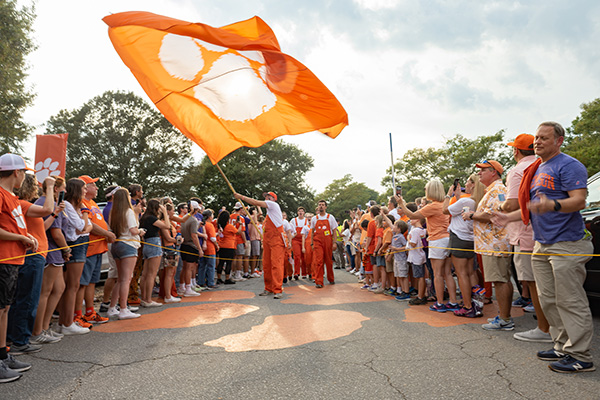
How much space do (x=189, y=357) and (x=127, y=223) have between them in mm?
3151

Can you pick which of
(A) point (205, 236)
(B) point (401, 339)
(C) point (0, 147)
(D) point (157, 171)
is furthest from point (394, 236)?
(D) point (157, 171)

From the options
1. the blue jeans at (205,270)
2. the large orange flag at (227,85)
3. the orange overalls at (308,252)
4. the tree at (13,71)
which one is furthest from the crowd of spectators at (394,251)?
the tree at (13,71)

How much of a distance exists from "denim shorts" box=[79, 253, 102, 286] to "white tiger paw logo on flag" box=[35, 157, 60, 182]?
12.9ft

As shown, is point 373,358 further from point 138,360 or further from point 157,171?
point 157,171

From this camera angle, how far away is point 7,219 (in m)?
3.82

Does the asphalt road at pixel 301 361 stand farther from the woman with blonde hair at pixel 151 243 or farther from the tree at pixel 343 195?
the tree at pixel 343 195

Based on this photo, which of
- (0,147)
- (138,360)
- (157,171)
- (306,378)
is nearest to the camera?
(306,378)

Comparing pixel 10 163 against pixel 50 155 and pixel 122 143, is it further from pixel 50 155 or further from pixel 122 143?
pixel 122 143

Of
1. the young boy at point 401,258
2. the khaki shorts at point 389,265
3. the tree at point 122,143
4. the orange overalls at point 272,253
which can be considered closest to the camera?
the young boy at point 401,258

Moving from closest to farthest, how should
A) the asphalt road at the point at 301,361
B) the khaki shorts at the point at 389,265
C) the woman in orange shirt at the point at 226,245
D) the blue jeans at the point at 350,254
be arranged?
the asphalt road at the point at 301,361 → the khaki shorts at the point at 389,265 → the woman in orange shirt at the point at 226,245 → the blue jeans at the point at 350,254

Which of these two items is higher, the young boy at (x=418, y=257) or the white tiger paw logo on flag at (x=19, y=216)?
the white tiger paw logo on flag at (x=19, y=216)

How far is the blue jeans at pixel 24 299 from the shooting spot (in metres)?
4.29

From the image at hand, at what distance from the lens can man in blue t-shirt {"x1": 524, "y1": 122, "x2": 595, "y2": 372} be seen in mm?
3408

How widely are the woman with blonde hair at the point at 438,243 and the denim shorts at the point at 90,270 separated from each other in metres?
4.70
